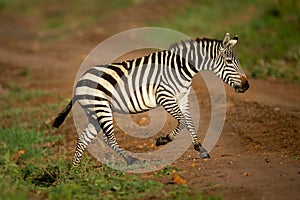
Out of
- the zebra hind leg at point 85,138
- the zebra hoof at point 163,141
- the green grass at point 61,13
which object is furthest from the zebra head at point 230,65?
the green grass at point 61,13

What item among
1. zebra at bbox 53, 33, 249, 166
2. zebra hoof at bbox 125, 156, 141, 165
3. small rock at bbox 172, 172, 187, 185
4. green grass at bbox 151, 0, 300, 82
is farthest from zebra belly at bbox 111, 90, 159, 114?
green grass at bbox 151, 0, 300, 82

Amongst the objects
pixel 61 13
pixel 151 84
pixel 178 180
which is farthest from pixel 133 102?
pixel 61 13

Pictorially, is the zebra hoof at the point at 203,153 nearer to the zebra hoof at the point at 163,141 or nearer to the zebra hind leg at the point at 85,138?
the zebra hoof at the point at 163,141

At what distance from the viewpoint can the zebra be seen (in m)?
7.13

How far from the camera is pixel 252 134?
8102mm

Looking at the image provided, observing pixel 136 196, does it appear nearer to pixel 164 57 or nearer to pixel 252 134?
pixel 164 57

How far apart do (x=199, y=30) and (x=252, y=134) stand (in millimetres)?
10554

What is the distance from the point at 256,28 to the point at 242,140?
10072 millimetres

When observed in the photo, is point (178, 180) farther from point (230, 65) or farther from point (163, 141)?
point (230, 65)

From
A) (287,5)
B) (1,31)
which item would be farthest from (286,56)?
(1,31)

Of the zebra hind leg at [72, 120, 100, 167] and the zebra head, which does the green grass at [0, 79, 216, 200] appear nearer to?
the zebra hind leg at [72, 120, 100, 167]

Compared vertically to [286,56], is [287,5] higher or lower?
higher

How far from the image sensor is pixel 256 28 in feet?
56.5

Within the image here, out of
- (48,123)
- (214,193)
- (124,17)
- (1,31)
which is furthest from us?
(1,31)
